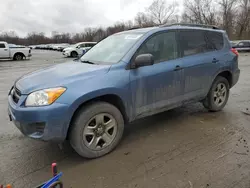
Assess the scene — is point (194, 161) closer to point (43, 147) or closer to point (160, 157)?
point (160, 157)

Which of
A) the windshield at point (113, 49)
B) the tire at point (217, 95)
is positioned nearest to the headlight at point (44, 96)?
the windshield at point (113, 49)

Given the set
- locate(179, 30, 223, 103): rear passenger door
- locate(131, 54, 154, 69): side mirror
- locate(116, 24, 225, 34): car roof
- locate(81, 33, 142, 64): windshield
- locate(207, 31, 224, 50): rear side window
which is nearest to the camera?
locate(131, 54, 154, 69): side mirror

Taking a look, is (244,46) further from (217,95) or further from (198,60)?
(198,60)

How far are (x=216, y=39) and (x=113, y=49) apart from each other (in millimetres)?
2304

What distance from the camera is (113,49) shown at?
3.65m

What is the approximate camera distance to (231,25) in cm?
4553

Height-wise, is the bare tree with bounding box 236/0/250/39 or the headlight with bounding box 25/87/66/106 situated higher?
the bare tree with bounding box 236/0/250/39

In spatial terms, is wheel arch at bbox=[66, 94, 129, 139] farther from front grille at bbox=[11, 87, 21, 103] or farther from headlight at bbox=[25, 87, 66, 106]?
front grille at bbox=[11, 87, 21, 103]

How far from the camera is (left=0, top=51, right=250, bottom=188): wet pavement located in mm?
2553

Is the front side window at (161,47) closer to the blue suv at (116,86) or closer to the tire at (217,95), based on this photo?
the blue suv at (116,86)

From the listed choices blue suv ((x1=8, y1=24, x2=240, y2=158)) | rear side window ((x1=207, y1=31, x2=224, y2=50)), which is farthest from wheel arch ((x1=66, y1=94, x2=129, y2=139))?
rear side window ((x1=207, y1=31, x2=224, y2=50))

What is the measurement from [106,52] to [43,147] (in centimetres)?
182

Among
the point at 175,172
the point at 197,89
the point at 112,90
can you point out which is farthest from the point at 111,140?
the point at 197,89

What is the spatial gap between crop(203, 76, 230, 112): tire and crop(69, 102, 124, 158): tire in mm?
2270
